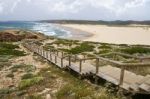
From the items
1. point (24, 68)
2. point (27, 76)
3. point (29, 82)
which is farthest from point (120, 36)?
point (29, 82)

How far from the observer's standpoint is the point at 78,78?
600 inches

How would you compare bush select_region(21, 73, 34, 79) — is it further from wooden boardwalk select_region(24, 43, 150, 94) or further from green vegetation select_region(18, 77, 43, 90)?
wooden boardwalk select_region(24, 43, 150, 94)

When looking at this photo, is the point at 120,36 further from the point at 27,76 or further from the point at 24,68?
the point at 27,76

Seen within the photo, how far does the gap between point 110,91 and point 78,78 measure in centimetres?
398

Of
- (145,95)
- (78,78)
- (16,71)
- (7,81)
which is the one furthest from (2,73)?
(145,95)

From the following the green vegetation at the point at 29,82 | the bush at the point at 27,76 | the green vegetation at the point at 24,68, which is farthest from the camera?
the green vegetation at the point at 24,68

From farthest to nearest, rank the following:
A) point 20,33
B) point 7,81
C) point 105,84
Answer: point 20,33, point 7,81, point 105,84

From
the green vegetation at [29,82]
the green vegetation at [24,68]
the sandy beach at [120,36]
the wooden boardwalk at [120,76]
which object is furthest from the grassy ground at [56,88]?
the sandy beach at [120,36]

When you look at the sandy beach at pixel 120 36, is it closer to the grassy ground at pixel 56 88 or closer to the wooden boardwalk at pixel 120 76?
the grassy ground at pixel 56 88

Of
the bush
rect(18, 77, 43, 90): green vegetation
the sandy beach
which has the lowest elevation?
the sandy beach

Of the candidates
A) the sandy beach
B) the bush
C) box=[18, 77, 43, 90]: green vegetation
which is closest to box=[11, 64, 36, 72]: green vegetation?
the bush

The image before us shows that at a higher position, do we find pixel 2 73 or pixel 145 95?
pixel 145 95

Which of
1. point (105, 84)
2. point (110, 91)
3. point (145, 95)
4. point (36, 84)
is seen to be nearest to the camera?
point (145, 95)

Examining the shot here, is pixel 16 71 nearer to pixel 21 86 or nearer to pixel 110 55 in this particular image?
pixel 21 86
